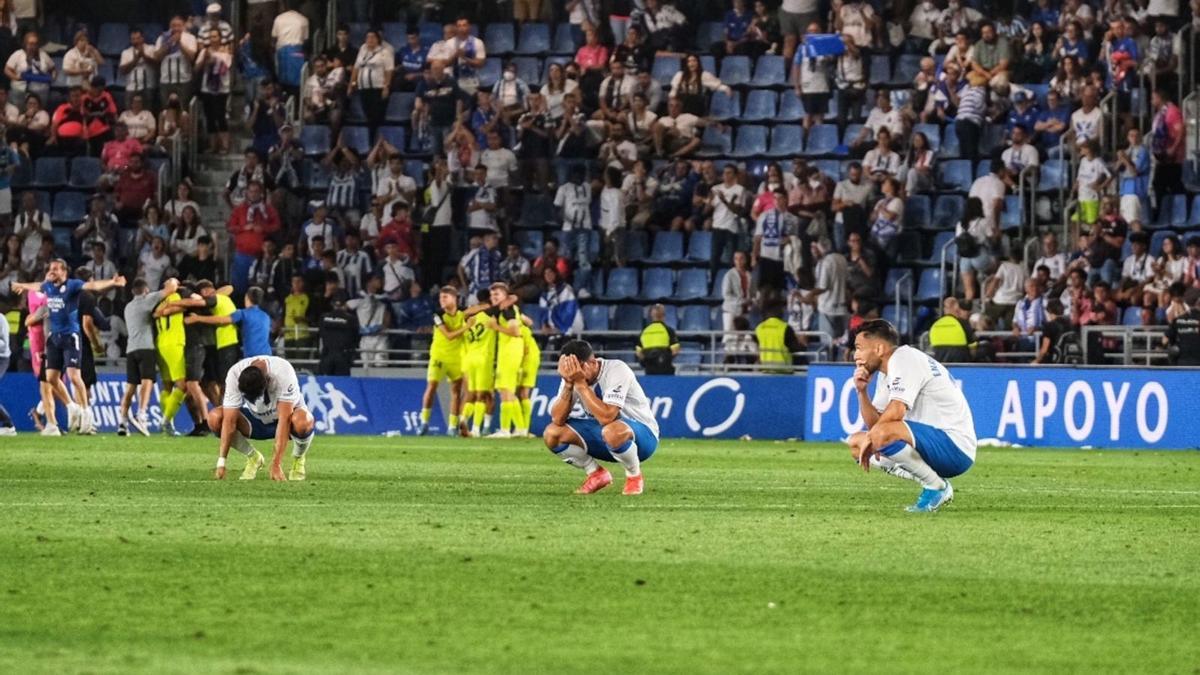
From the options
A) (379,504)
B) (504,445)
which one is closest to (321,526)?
(379,504)

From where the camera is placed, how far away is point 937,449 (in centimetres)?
1566

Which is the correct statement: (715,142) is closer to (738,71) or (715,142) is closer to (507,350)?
(738,71)

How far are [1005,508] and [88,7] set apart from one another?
30279 mm

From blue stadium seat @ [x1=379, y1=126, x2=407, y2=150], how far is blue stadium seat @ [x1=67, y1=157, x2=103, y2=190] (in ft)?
16.7

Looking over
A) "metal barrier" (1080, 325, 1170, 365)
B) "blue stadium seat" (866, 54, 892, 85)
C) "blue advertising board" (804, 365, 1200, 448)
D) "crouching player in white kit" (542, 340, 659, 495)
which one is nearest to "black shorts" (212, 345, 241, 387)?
"blue advertising board" (804, 365, 1200, 448)

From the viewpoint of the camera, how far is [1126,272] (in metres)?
32.6

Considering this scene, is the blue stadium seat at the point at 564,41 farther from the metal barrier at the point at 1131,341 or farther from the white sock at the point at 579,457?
the white sock at the point at 579,457

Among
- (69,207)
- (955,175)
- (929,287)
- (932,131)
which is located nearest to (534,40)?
(932,131)

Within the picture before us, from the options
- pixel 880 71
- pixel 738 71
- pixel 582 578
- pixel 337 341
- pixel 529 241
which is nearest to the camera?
pixel 582 578

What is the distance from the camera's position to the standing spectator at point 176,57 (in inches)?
1567

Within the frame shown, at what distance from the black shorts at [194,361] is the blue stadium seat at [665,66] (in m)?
10.7

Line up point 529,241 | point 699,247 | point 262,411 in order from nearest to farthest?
1. point 262,411
2. point 699,247
3. point 529,241

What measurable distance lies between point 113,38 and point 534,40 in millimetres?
8203

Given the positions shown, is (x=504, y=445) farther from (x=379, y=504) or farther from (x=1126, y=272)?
(x=379, y=504)
